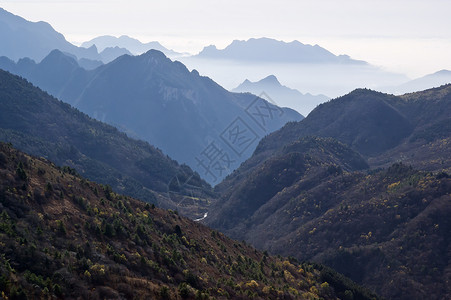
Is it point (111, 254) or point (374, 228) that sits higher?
point (111, 254)

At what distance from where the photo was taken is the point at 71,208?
60469 millimetres

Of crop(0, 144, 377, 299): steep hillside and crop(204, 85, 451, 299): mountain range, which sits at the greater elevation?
crop(0, 144, 377, 299): steep hillside

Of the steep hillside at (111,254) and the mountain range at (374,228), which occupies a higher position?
the steep hillside at (111,254)

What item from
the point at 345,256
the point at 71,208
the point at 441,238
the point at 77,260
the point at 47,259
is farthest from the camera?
the point at 345,256

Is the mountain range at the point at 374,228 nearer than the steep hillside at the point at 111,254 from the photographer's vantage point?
No

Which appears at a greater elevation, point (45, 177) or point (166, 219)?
point (45, 177)

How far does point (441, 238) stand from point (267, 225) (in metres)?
71.1

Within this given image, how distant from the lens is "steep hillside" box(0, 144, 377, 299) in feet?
132

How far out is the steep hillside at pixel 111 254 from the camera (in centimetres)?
4019

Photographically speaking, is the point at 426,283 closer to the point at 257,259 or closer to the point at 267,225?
the point at 257,259

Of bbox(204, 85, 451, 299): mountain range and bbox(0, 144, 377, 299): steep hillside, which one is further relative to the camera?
bbox(204, 85, 451, 299): mountain range

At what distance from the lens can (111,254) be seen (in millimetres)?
50562

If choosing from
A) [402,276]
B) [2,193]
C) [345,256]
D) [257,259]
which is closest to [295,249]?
[345,256]

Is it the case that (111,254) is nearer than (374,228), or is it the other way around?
(111,254)
